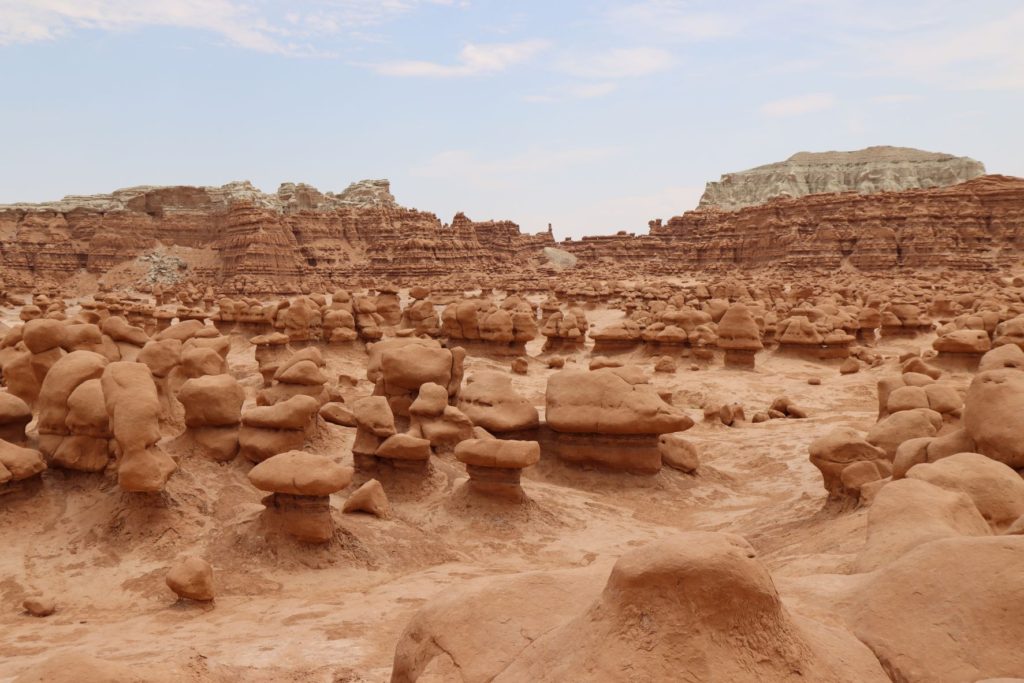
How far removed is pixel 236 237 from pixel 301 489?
4871cm

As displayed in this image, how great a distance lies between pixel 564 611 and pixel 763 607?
117 centimetres

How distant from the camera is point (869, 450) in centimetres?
812

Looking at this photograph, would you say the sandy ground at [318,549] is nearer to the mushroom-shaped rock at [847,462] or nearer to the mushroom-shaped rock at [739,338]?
the mushroom-shaped rock at [847,462]

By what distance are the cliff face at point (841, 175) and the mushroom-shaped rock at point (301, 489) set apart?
213 ft

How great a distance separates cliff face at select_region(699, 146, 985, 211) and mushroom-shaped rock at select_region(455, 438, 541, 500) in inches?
2477

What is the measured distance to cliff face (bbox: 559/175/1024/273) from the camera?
48125 millimetres

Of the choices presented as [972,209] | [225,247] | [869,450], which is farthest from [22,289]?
[972,209]

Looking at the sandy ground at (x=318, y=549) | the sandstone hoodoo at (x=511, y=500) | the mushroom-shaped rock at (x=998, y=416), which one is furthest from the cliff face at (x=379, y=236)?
the mushroom-shaped rock at (x=998, y=416)

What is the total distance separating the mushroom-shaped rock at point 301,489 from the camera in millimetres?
7230

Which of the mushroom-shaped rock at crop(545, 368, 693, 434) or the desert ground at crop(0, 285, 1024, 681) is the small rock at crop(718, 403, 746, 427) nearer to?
the desert ground at crop(0, 285, 1024, 681)

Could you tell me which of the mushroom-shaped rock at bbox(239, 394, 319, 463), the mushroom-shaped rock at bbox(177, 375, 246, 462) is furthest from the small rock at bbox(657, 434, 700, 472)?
the mushroom-shaped rock at bbox(177, 375, 246, 462)

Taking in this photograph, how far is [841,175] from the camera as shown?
7425 cm

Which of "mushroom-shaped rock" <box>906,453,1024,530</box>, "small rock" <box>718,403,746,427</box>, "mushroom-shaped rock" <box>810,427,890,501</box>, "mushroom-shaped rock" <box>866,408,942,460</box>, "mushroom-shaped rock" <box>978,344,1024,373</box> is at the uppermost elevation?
"mushroom-shaped rock" <box>978,344,1024,373</box>

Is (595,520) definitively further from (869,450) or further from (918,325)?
(918,325)
